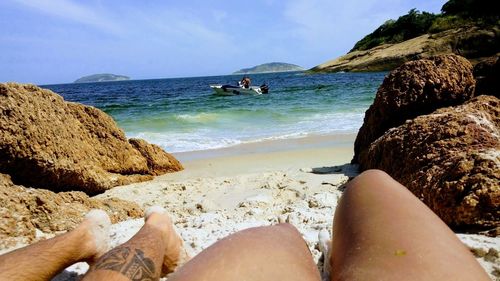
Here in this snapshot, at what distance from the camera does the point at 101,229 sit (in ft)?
6.26

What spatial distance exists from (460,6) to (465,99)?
48.9 m

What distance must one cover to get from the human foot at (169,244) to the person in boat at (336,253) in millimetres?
30

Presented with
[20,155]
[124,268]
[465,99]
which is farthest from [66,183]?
[465,99]

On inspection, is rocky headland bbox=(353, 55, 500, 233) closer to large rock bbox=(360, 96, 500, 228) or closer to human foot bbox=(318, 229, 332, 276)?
large rock bbox=(360, 96, 500, 228)

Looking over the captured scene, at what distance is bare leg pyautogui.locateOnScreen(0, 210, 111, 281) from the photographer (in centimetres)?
152

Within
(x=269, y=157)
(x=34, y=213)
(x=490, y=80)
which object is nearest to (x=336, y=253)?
(x=34, y=213)

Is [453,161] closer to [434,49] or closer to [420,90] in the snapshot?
[420,90]

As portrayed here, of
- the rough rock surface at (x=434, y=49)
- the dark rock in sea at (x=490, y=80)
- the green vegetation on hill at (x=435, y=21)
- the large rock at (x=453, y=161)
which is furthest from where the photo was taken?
the green vegetation on hill at (x=435, y=21)

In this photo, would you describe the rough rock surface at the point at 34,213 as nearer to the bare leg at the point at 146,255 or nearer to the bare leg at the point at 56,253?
the bare leg at the point at 56,253

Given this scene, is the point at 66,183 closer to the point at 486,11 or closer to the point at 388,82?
the point at 388,82

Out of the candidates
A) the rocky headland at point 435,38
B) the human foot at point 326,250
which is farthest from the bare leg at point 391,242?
the rocky headland at point 435,38

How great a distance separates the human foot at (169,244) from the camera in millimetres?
1778

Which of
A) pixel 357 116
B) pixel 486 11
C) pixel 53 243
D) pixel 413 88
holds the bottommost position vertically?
pixel 357 116

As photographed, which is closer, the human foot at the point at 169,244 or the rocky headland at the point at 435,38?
the human foot at the point at 169,244
